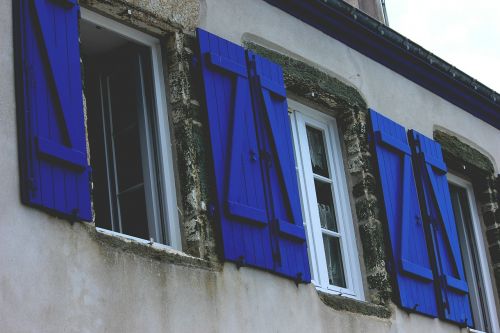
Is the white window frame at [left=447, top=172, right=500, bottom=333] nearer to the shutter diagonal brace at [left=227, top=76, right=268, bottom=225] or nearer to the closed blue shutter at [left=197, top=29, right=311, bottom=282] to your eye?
the closed blue shutter at [left=197, top=29, right=311, bottom=282]

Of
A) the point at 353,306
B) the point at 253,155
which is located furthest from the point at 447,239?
the point at 253,155

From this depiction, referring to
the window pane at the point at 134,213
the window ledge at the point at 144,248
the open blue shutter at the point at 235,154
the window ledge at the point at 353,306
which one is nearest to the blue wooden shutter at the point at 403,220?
the window ledge at the point at 353,306

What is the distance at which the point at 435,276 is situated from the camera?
777 cm

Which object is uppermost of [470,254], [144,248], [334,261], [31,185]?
[470,254]

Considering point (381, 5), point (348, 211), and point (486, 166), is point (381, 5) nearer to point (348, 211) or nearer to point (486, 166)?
point (486, 166)

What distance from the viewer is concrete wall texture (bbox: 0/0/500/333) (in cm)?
492

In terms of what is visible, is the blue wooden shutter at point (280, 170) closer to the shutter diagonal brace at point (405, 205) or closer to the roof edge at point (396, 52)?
the roof edge at point (396, 52)

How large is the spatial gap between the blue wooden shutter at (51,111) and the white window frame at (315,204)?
84.5 inches

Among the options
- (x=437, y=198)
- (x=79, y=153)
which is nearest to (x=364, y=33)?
(x=437, y=198)

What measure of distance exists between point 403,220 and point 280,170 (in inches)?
52.1

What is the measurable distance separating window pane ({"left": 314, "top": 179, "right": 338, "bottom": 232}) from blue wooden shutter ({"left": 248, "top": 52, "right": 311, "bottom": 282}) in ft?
2.05

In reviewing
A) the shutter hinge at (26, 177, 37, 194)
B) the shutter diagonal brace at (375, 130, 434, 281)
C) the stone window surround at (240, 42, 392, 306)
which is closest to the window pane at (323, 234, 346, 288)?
the stone window surround at (240, 42, 392, 306)

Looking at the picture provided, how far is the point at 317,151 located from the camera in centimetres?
759

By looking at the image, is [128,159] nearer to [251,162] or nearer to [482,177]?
[251,162]
